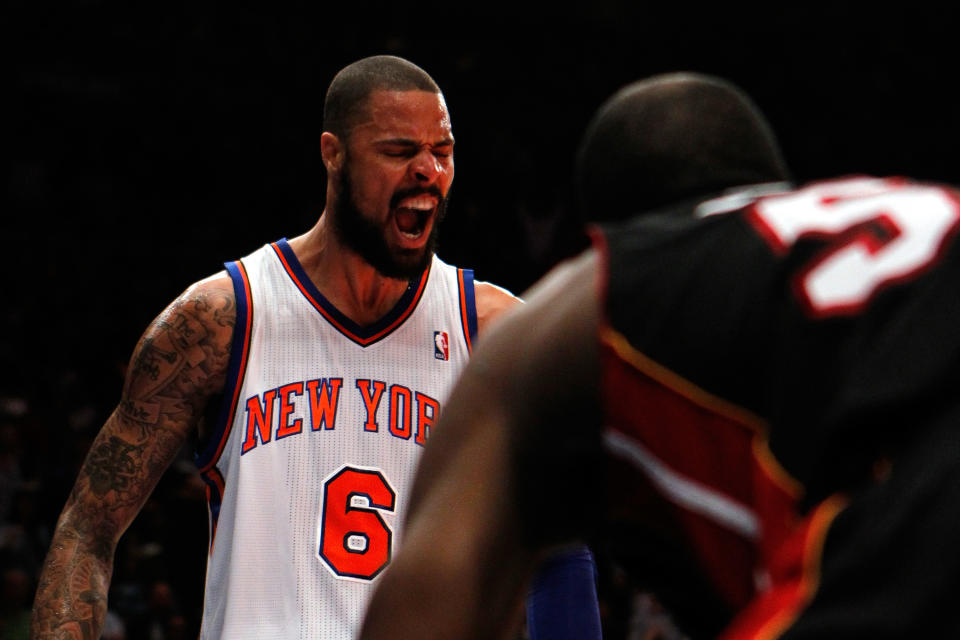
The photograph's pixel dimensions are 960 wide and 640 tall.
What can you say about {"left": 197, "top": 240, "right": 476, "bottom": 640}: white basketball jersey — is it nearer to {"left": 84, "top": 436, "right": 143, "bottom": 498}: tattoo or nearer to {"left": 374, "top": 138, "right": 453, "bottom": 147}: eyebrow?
{"left": 84, "top": 436, "right": 143, "bottom": 498}: tattoo

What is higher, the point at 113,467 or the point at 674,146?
the point at 674,146

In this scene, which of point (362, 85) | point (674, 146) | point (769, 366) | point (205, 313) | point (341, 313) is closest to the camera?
point (769, 366)

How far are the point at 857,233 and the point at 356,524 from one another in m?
1.99

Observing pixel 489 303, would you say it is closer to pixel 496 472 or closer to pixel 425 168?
pixel 425 168

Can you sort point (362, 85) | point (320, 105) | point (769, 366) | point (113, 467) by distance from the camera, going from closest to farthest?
point (769, 366) → point (113, 467) → point (362, 85) → point (320, 105)

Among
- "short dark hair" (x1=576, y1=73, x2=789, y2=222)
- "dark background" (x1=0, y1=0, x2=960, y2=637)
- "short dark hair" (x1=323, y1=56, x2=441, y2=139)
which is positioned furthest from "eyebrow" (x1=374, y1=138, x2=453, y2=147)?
"dark background" (x1=0, y1=0, x2=960, y2=637)

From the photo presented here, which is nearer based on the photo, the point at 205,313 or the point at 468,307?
the point at 205,313

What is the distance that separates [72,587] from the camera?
2.88m

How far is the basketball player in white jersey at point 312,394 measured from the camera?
291cm

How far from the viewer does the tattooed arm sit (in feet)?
9.55

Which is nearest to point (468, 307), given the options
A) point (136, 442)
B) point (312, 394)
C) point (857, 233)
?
point (312, 394)

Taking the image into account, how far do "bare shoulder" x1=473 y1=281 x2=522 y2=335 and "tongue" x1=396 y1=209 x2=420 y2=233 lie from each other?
0.24m

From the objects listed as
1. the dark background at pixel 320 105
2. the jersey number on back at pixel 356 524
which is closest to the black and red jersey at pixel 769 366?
the jersey number on back at pixel 356 524

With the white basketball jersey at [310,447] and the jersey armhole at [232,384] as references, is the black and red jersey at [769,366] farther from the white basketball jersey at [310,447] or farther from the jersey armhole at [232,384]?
the jersey armhole at [232,384]
